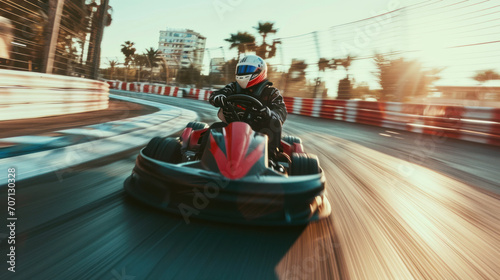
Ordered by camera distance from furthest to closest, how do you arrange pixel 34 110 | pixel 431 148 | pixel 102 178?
pixel 431 148
pixel 34 110
pixel 102 178

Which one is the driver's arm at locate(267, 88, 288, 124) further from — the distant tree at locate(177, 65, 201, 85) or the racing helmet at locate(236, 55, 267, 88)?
the distant tree at locate(177, 65, 201, 85)

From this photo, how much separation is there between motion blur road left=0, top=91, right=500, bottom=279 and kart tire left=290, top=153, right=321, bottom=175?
384 millimetres

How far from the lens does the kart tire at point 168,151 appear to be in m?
2.78

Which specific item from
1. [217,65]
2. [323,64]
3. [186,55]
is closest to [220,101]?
[323,64]

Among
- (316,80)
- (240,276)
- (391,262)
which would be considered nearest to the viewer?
(240,276)

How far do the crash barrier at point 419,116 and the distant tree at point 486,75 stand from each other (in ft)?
3.09

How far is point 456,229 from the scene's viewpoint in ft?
7.89

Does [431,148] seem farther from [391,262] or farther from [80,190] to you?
[80,190]

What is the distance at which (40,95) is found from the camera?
5848mm

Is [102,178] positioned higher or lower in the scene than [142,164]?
lower

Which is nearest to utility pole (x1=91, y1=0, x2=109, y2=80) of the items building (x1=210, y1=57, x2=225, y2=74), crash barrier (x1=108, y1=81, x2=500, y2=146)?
crash barrier (x1=108, y1=81, x2=500, y2=146)

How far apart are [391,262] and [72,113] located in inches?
291

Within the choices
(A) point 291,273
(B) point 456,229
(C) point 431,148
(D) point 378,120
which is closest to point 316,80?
(D) point 378,120

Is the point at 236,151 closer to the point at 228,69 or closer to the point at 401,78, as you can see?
the point at 401,78
